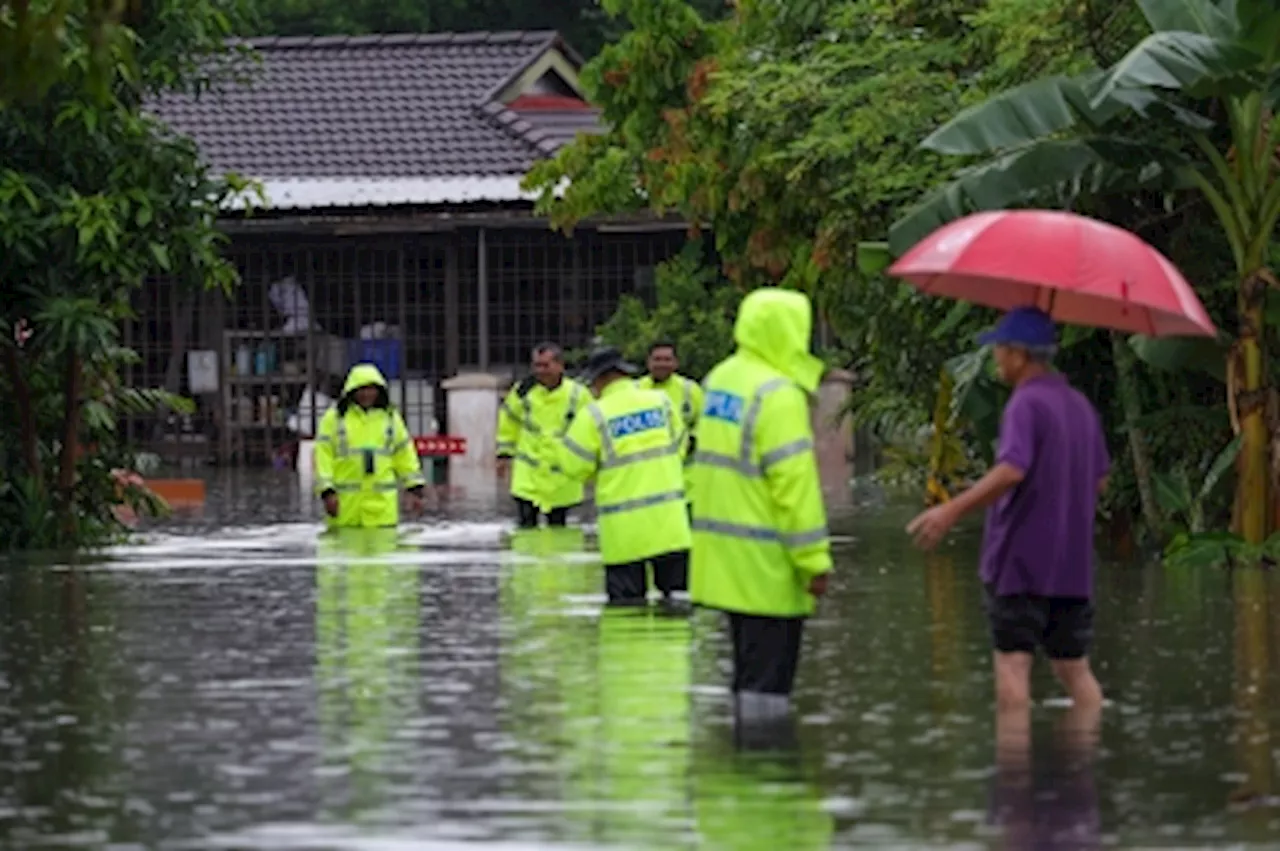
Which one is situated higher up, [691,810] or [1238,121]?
[1238,121]

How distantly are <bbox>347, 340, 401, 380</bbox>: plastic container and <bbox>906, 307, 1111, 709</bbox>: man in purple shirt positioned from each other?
3824cm

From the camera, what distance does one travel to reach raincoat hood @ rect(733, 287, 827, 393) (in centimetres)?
1395

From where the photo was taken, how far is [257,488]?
140 ft

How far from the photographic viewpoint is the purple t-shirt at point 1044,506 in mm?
13562

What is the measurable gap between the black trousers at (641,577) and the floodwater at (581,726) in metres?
0.20

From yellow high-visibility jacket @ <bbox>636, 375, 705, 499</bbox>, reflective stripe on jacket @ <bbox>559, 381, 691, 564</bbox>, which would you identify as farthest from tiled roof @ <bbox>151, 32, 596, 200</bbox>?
reflective stripe on jacket @ <bbox>559, 381, 691, 564</bbox>

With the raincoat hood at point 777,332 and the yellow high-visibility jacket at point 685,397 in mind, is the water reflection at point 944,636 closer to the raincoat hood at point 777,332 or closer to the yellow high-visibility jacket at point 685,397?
the raincoat hood at point 777,332

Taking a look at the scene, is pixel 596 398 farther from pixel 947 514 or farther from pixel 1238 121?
pixel 947 514

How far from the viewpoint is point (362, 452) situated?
2770 centimetres

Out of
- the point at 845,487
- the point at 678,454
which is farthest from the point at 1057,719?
the point at 845,487

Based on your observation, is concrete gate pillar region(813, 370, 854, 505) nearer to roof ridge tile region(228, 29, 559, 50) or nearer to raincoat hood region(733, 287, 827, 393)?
roof ridge tile region(228, 29, 559, 50)

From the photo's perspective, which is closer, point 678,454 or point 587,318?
point 678,454

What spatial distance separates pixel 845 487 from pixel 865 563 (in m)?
15.4

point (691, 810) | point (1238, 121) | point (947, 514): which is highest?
point (1238, 121)
